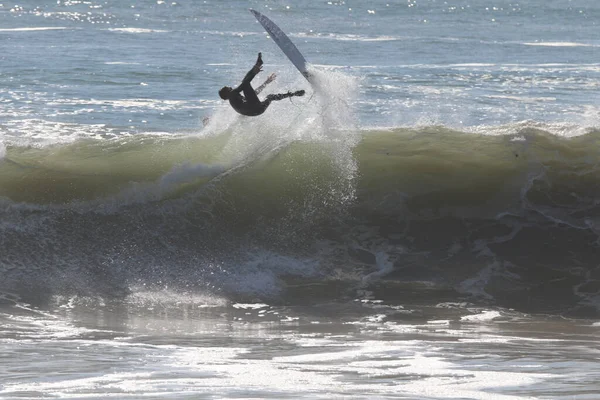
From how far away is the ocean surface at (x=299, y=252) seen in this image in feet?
22.3

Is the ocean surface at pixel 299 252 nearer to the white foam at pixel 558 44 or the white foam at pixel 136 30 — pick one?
the white foam at pixel 558 44

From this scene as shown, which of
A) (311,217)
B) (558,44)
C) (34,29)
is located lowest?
(311,217)

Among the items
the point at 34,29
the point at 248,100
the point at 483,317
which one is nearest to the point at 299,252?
the point at 248,100

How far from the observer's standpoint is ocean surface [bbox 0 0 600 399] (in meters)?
6.80

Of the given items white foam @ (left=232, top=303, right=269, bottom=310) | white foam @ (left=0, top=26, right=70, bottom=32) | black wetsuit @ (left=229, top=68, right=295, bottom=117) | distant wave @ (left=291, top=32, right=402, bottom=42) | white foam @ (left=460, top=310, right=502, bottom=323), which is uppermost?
white foam @ (left=0, top=26, right=70, bottom=32)

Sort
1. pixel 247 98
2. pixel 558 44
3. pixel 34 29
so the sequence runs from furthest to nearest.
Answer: pixel 34 29
pixel 558 44
pixel 247 98

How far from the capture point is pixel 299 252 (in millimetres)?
11117

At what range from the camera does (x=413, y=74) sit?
24953 millimetres

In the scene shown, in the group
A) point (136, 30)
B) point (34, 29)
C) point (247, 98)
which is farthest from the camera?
point (136, 30)

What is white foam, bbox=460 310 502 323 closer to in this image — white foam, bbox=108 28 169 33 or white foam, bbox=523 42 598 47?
white foam, bbox=523 42 598 47

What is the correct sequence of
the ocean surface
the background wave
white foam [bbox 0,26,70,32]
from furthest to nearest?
white foam [bbox 0,26,70,32] < the background wave < the ocean surface

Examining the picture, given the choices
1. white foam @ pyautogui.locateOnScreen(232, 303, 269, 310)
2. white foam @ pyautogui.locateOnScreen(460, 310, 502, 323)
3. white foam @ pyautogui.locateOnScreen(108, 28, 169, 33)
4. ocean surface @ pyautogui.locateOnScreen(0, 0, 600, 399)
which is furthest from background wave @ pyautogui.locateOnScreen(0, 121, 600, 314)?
white foam @ pyautogui.locateOnScreen(108, 28, 169, 33)

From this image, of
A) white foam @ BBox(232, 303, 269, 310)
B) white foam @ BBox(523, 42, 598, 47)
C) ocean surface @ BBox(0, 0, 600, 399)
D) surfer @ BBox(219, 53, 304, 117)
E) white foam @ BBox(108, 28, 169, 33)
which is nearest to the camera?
ocean surface @ BBox(0, 0, 600, 399)

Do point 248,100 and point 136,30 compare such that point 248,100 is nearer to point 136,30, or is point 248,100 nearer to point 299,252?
point 299,252
